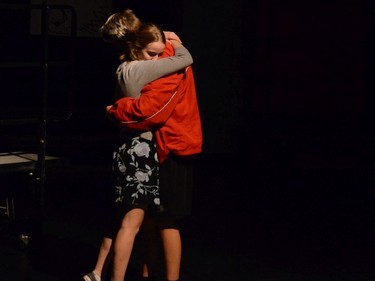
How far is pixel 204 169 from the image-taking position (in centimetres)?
1022

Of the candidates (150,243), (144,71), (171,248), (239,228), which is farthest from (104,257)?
(239,228)

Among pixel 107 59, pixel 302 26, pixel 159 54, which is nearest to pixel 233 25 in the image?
pixel 302 26

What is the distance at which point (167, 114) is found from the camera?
5.15 meters

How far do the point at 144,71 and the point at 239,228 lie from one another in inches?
106

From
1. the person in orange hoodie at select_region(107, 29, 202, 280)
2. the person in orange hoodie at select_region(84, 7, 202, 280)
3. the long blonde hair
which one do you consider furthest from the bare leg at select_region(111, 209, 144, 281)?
the long blonde hair

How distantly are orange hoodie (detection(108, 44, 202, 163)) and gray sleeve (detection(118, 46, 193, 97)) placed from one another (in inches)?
1.6

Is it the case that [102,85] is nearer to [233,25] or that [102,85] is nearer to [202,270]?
[233,25]

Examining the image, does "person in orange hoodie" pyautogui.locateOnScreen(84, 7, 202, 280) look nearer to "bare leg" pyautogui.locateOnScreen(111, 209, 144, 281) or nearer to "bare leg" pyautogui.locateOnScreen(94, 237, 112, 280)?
"bare leg" pyautogui.locateOnScreen(111, 209, 144, 281)

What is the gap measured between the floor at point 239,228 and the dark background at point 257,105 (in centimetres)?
3

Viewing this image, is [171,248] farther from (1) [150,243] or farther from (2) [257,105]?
(2) [257,105]

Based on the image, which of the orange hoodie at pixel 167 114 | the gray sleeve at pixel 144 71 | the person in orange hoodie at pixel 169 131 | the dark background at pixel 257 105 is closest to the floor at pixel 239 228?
the dark background at pixel 257 105

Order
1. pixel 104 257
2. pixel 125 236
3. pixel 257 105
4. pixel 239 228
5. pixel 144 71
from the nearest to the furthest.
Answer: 1. pixel 144 71
2. pixel 125 236
3. pixel 104 257
4. pixel 239 228
5. pixel 257 105

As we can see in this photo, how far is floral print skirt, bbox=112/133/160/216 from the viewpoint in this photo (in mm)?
5215

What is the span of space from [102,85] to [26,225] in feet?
11.2
